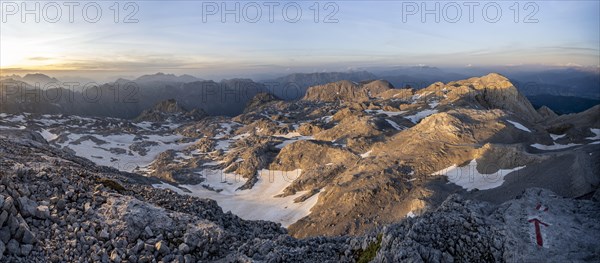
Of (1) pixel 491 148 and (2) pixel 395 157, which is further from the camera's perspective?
(2) pixel 395 157

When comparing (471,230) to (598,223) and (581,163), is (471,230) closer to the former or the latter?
(598,223)

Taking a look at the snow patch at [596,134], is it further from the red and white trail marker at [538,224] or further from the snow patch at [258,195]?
the red and white trail marker at [538,224]

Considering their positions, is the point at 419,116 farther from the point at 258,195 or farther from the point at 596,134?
the point at 258,195

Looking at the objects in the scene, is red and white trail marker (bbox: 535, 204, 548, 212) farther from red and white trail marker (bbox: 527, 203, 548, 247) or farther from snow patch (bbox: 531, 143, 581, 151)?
snow patch (bbox: 531, 143, 581, 151)

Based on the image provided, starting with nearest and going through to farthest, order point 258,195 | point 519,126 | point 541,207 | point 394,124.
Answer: point 541,207 < point 519,126 < point 258,195 < point 394,124

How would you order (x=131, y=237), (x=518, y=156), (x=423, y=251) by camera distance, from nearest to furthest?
(x=423, y=251) < (x=131, y=237) < (x=518, y=156)

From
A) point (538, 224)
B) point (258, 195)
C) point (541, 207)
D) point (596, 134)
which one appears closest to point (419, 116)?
point (596, 134)

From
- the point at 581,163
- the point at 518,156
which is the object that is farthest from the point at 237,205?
the point at 581,163

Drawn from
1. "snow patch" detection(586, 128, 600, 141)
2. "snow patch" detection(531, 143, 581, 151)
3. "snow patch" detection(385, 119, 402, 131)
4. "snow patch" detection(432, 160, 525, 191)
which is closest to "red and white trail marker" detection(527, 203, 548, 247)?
"snow patch" detection(432, 160, 525, 191)
